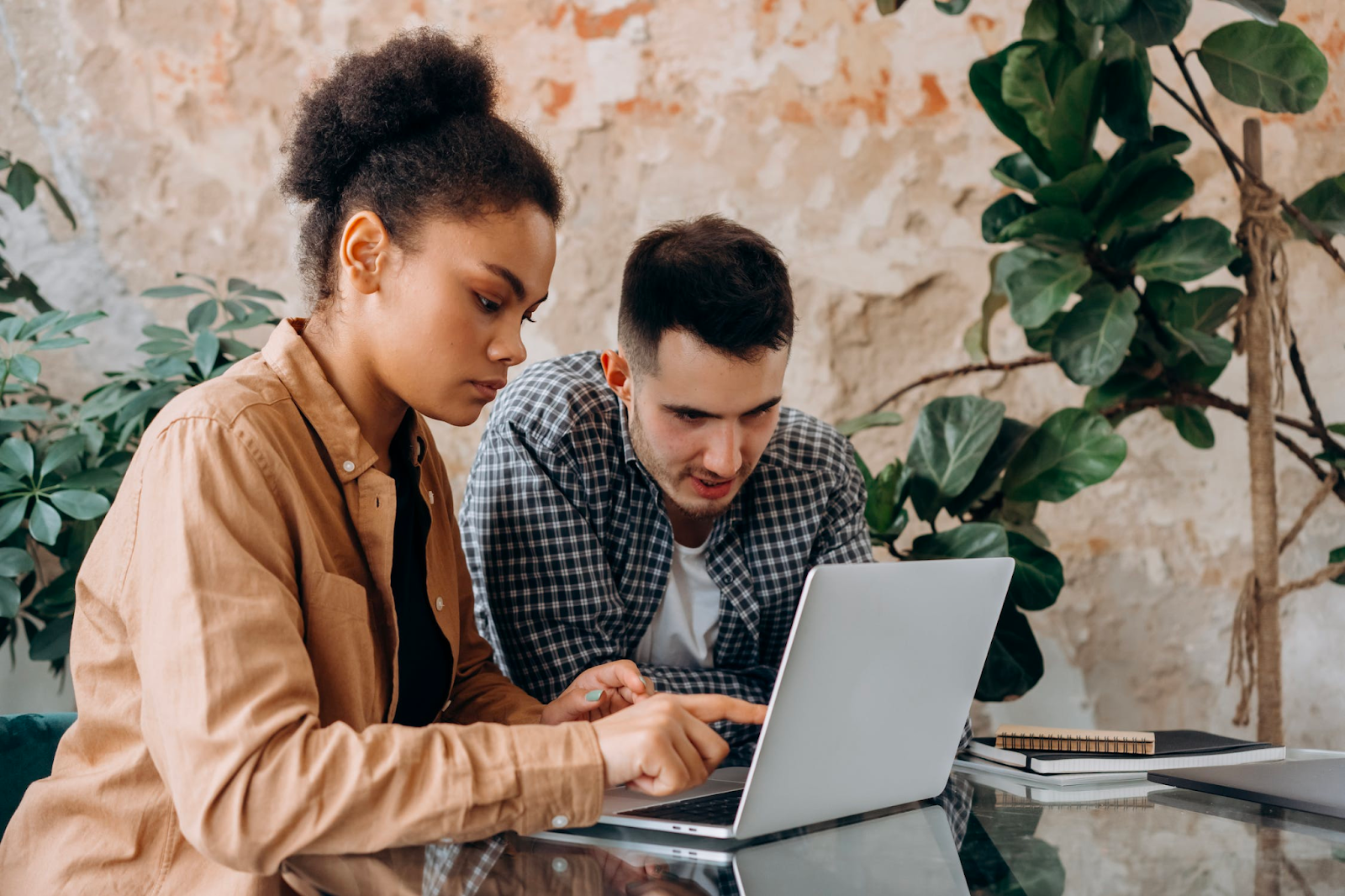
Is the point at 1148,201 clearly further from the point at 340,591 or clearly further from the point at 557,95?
the point at 340,591

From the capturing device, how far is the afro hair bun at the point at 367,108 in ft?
3.66

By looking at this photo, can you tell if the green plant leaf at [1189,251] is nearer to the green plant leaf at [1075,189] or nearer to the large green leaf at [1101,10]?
the green plant leaf at [1075,189]

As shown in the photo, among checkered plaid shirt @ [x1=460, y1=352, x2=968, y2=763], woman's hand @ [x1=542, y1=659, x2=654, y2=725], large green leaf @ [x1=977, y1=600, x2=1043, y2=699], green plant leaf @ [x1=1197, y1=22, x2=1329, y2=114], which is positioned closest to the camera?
woman's hand @ [x1=542, y1=659, x2=654, y2=725]

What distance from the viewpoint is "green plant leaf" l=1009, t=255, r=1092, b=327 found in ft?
6.07

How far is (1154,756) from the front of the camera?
124 cm

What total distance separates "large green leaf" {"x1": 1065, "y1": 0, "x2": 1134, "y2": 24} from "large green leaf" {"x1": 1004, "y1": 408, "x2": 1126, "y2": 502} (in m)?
0.61

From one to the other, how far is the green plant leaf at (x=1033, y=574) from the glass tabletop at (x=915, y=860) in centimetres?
80

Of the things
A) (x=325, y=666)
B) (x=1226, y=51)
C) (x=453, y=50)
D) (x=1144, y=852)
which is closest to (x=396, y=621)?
(x=325, y=666)

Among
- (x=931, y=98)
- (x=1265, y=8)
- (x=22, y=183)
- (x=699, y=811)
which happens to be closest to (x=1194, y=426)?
(x=1265, y=8)

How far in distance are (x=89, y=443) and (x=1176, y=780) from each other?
5.52 ft

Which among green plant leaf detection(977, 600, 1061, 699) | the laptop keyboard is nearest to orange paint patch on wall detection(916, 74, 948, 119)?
green plant leaf detection(977, 600, 1061, 699)

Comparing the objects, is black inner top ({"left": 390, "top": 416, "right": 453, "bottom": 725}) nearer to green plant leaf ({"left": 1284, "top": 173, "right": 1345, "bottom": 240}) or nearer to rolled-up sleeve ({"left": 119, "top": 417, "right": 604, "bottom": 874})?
rolled-up sleeve ({"left": 119, "top": 417, "right": 604, "bottom": 874})

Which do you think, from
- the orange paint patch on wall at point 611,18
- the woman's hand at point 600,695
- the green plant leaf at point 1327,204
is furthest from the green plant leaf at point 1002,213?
the woman's hand at point 600,695

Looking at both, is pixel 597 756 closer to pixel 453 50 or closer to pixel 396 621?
pixel 396 621
